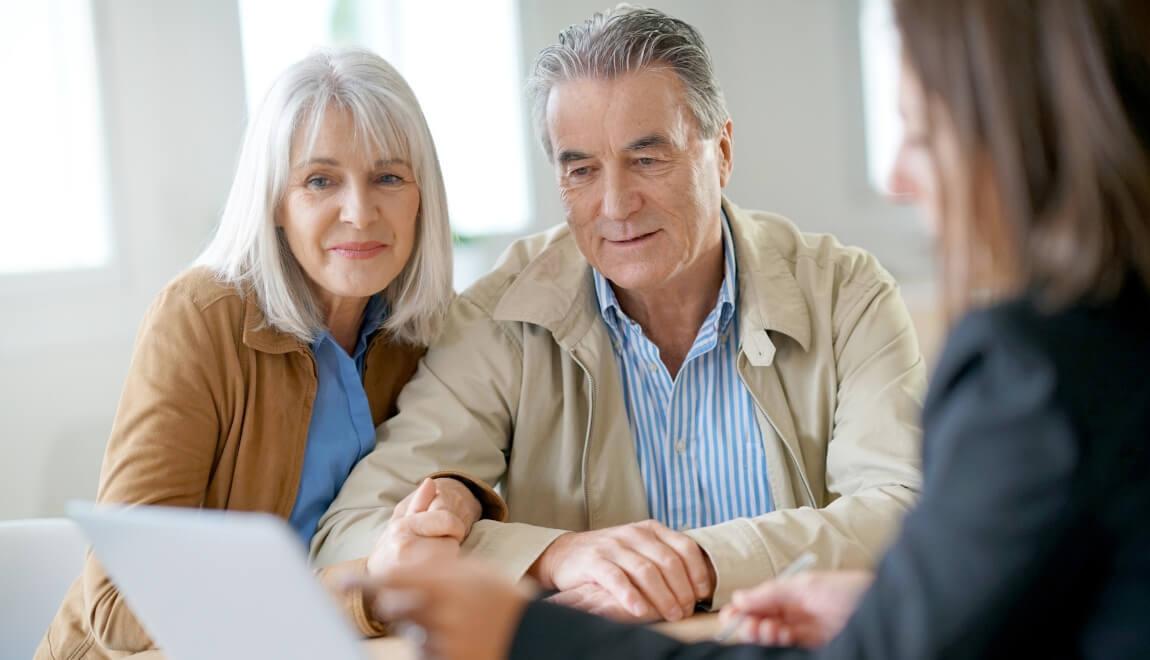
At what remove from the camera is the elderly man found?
181cm

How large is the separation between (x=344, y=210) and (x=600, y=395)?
19.0 inches

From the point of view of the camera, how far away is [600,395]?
186 cm

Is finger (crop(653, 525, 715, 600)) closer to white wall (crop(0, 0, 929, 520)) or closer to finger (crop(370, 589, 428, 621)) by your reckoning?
finger (crop(370, 589, 428, 621))

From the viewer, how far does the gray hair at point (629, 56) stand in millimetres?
1861

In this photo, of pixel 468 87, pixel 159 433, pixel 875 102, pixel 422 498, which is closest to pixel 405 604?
pixel 422 498

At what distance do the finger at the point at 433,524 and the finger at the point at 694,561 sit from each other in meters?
0.26

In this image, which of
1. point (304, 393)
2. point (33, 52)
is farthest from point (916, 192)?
point (33, 52)

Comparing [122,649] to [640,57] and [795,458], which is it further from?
[640,57]

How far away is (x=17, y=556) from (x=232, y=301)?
1.60 ft

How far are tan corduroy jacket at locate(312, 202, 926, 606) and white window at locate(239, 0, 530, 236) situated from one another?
248 cm

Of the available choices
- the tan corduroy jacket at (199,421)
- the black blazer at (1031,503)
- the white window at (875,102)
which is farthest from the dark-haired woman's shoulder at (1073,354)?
the white window at (875,102)

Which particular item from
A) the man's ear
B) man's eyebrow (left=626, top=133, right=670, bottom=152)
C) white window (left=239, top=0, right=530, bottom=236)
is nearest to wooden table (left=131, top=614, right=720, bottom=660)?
man's eyebrow (left=626, top=133, right=670, bottom=152)

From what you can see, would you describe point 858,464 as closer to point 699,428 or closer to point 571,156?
point 699,428

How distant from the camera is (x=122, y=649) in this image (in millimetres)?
1542
